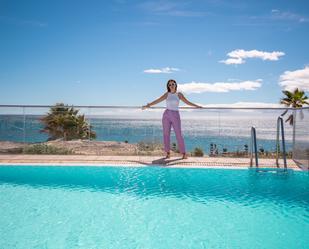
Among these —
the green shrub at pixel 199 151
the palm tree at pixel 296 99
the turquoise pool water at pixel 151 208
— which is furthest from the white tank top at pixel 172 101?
the palm tree at pixel 296 99

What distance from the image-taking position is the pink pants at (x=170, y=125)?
7.07 metres

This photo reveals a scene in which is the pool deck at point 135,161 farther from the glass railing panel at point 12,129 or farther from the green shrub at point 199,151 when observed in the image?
the green shrub at point 199,151

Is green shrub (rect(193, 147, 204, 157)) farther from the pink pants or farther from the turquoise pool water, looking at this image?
the turquoise pool water

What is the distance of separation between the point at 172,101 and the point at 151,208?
3345mm

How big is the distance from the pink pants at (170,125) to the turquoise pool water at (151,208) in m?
1.28

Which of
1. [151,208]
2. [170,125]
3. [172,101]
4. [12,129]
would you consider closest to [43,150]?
[12,129]

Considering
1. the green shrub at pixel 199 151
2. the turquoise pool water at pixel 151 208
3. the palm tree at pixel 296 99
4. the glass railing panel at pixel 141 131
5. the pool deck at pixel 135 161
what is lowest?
the turquoise pool water at pixel 151 208

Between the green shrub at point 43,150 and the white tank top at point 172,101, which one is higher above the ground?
the white tank top at point 172,101

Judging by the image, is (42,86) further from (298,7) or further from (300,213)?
(300,213)

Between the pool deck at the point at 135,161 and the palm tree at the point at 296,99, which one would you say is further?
the palm tree at the point at 296,99

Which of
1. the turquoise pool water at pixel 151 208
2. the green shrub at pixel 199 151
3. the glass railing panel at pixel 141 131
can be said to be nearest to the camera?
the turquoise pool water at pixel 151 208

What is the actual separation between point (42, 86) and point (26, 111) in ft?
148

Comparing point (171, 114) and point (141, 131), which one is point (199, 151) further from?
point (141, 131)

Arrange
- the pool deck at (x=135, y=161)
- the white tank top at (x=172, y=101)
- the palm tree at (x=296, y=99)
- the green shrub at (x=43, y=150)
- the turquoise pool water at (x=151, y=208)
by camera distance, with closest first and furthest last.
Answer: the turquoise pool water at (x=151, y=208) → the pool deck at (x=135, y=161) → the white tank top at (x=172, y=101) → the green shrub at (x=43, y=150) → the palm tree at (x=296, y=99)
